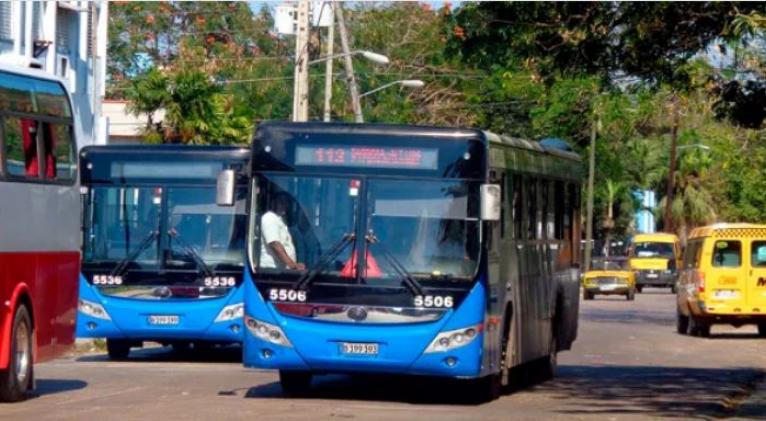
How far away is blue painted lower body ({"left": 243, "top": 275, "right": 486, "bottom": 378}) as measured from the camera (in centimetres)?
1672

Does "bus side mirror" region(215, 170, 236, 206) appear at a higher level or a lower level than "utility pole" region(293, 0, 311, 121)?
lower

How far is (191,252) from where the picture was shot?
23.2m

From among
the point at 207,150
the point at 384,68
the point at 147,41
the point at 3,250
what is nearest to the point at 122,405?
the point at 3,250

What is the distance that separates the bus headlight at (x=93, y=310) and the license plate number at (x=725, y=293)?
17.2m

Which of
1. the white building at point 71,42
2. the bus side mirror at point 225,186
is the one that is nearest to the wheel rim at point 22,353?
the bus side mirror at point 225,186

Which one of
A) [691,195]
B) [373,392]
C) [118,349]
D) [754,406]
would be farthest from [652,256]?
[754,406]

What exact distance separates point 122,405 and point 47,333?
222cm

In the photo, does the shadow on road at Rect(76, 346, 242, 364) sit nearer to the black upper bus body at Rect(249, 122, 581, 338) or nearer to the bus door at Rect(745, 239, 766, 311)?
the black upper bus body at Rect(249, 122, 581, 338)

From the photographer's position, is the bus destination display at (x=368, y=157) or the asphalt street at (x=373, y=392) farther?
the bus destination display at (x=368, y=157)

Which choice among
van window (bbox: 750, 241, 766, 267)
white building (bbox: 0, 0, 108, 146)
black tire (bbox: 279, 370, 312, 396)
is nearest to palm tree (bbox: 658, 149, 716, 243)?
white building (bbox: 0, 0, 108, 146)

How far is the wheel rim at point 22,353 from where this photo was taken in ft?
54.1

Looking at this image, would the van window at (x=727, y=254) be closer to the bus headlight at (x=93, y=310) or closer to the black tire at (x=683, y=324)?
the black tire at (x=683, y=324)

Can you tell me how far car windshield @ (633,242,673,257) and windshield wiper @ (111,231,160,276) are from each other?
55.1m

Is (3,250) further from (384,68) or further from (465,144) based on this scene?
(384,68)
